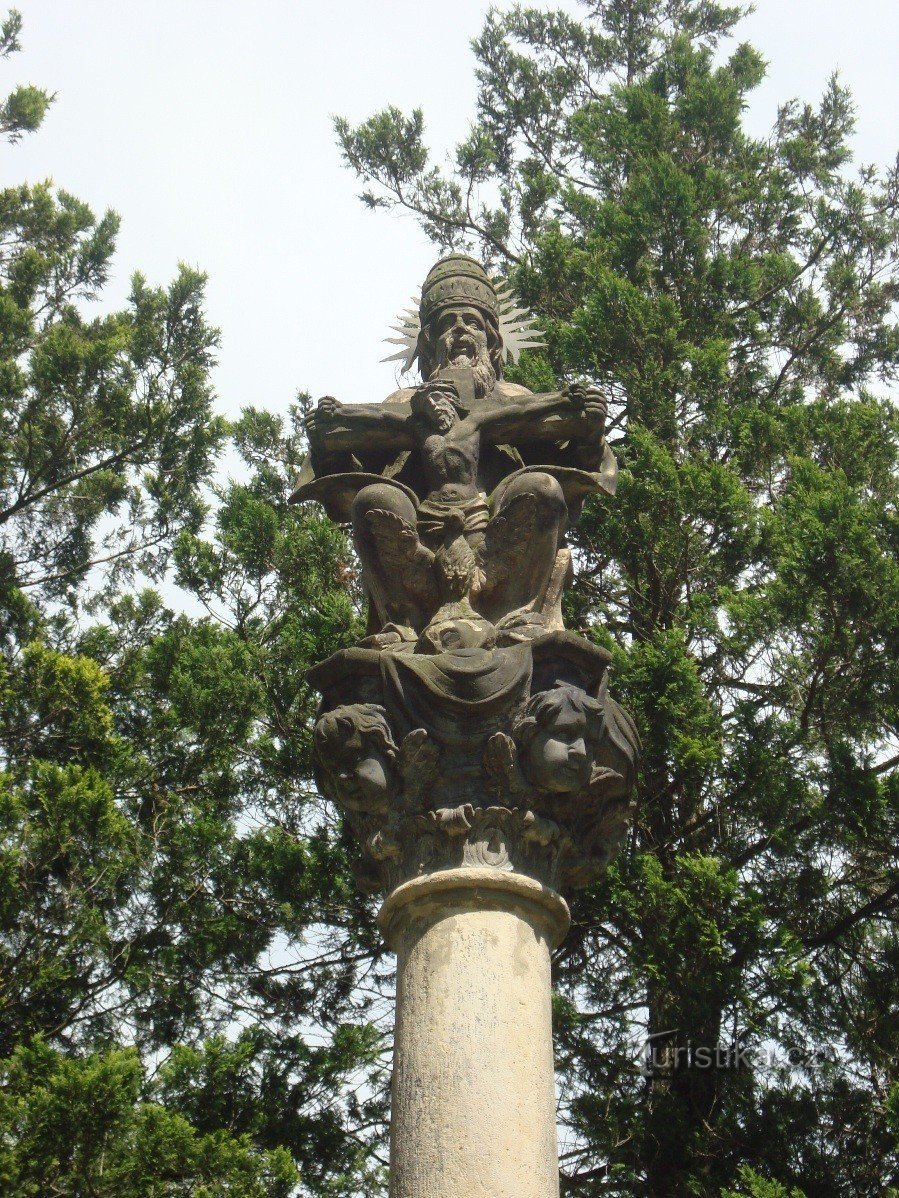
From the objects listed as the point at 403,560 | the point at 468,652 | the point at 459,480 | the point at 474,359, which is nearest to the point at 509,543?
the point at 403,560

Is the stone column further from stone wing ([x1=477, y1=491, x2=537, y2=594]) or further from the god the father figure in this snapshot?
stone wing ([x1=477, y1=491, x2=537, y2=594])

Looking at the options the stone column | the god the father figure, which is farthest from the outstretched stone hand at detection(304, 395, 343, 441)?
the stone column

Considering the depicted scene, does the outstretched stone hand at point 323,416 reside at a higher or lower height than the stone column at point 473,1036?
higher

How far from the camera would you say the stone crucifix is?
4.37 m

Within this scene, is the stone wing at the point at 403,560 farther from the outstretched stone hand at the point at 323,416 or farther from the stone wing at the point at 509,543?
the outstretched stone hand at the point at 323,416

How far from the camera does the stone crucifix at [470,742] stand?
14.3 feet

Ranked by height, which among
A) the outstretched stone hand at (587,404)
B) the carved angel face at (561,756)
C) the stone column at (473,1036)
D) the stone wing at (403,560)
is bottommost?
the stone column at (473,1036)

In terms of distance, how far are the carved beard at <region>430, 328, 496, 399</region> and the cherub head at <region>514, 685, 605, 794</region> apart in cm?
219

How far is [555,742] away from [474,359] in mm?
2577

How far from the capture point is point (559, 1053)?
8.41 meters

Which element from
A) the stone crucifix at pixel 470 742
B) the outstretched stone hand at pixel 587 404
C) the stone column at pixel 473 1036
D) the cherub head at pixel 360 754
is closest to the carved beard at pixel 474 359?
the stone crucifix at pixel 470 742

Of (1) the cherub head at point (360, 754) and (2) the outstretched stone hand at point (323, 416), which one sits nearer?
(1) the cherub head at point (360, 754)

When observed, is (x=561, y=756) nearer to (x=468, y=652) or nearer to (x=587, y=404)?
(x=468, y=652)

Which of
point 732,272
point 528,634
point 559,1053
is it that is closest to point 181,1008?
point 559,1053
